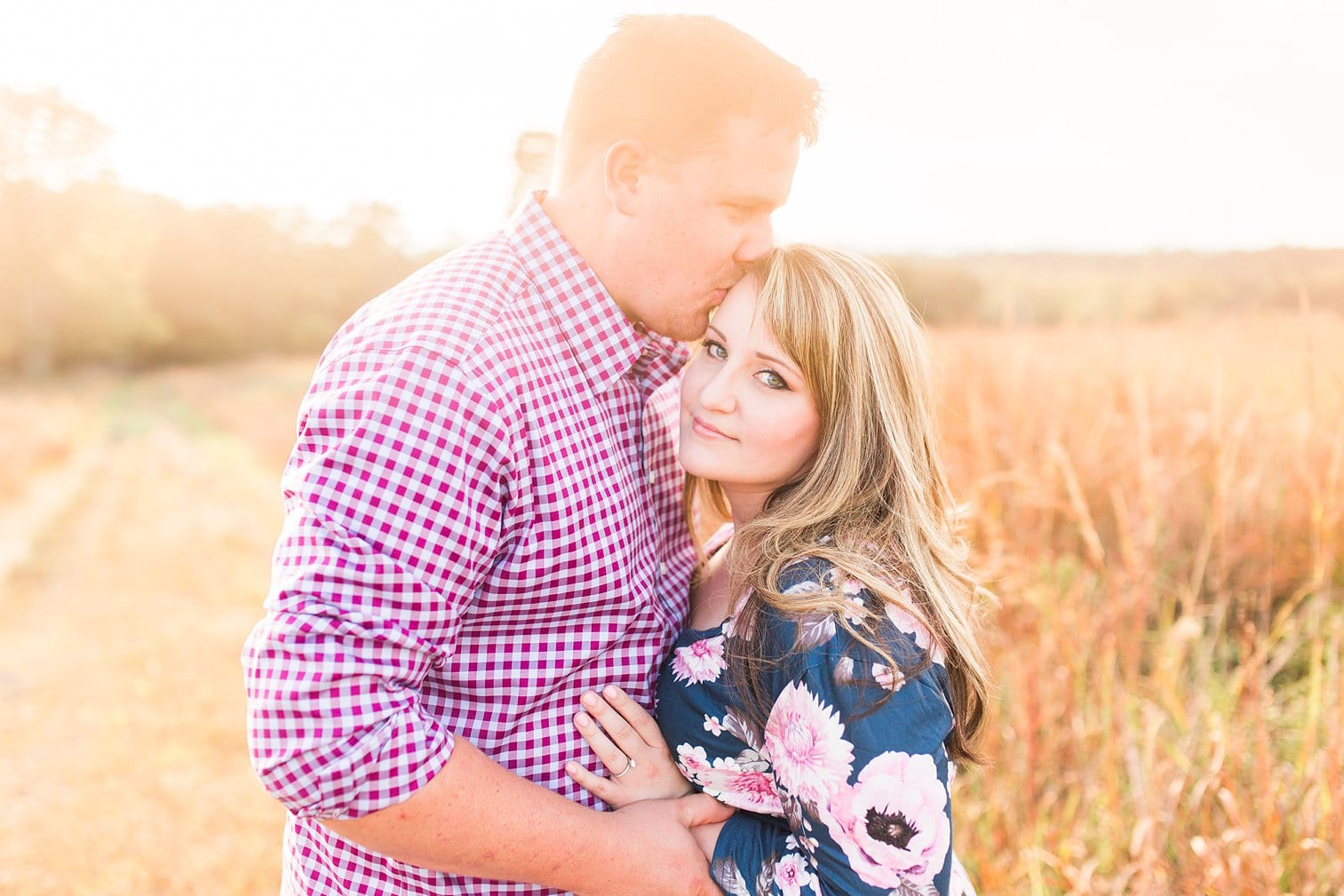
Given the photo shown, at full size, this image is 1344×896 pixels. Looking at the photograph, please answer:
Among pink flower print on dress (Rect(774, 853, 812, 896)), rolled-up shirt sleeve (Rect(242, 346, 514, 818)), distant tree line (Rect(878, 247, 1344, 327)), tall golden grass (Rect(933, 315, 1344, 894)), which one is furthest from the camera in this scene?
distant tree line (Rect(878, 247, 1344, 327))

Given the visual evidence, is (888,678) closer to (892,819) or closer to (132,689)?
(892,819)

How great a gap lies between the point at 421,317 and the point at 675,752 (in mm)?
831

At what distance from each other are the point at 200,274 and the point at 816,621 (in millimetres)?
37308

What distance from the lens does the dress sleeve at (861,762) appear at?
1.31 m

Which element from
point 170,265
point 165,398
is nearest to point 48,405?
point 165,398

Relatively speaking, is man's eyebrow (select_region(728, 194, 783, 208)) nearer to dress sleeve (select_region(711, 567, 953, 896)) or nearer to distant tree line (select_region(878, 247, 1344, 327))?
dress sleeve (select_region(711, 567, 953, 896))

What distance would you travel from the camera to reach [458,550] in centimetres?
121

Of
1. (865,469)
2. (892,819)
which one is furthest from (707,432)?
(892,819)

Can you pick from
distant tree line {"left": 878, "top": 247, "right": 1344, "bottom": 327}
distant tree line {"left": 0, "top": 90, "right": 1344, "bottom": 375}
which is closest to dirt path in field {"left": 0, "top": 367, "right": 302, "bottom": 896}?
distant tree line {"left": 878, "top": 247, "right": 1344, "bottom": 327}

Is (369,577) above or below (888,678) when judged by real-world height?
above

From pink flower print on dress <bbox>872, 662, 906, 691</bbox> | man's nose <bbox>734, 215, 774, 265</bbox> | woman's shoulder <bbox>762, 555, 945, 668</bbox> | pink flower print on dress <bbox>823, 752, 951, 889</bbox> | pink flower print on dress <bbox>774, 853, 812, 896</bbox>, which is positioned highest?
man's nose <bbox>734, 215, 774, 265</bbox>

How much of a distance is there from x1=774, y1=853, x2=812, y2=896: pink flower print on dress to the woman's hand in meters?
0.21

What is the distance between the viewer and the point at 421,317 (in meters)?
1.31

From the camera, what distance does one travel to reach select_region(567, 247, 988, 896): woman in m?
1.32
